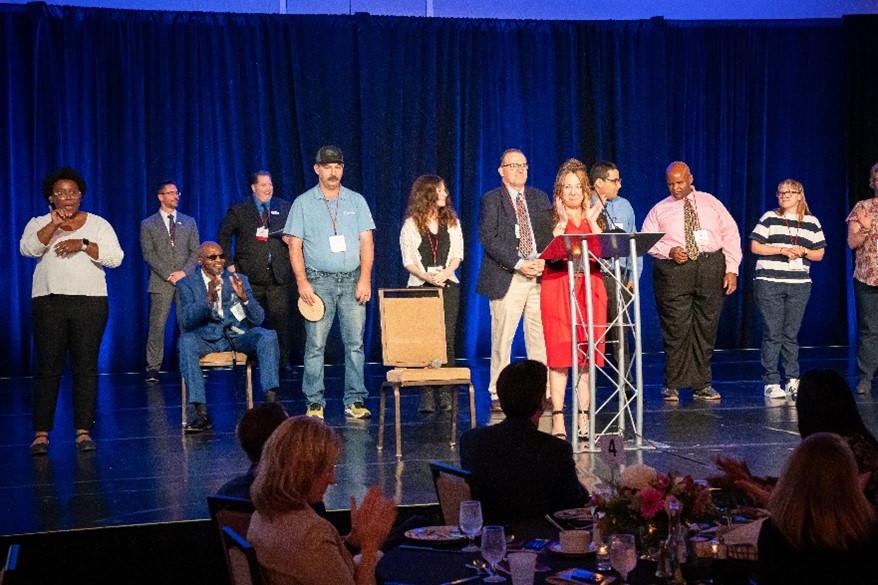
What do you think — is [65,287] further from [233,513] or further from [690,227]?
[690,227]

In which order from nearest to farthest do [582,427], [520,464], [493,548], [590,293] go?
[493,548], [520,464], [590,293], [582,427]

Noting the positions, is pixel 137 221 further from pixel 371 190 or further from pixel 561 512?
pixel 561 512

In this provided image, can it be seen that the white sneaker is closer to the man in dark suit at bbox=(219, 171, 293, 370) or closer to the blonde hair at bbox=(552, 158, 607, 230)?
the blonde hair at bbox=(552, 158, 607, 230)

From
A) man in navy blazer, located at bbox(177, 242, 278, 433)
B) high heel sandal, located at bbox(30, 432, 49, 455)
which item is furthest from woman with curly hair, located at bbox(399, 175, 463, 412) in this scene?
high heel sandal, located at bbox(30, 432, 49, 455)

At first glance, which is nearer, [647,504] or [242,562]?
[242,562]

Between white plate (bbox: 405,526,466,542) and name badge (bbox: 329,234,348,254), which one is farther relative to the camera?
name badge (bbox: 329,234,348,254)

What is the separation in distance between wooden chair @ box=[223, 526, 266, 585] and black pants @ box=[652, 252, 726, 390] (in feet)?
17.3

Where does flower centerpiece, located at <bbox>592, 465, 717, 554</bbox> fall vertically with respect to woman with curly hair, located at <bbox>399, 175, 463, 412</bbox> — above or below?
below

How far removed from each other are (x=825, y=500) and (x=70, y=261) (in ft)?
15.0

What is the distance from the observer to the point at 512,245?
7.01 metres

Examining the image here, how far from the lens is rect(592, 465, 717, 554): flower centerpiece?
2.87 meters

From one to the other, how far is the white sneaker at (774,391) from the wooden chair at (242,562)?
566 centimetres

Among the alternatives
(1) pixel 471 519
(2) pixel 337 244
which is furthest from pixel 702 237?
(1) pixel 471 519

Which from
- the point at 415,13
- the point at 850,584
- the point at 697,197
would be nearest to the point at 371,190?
the point at 415,13
